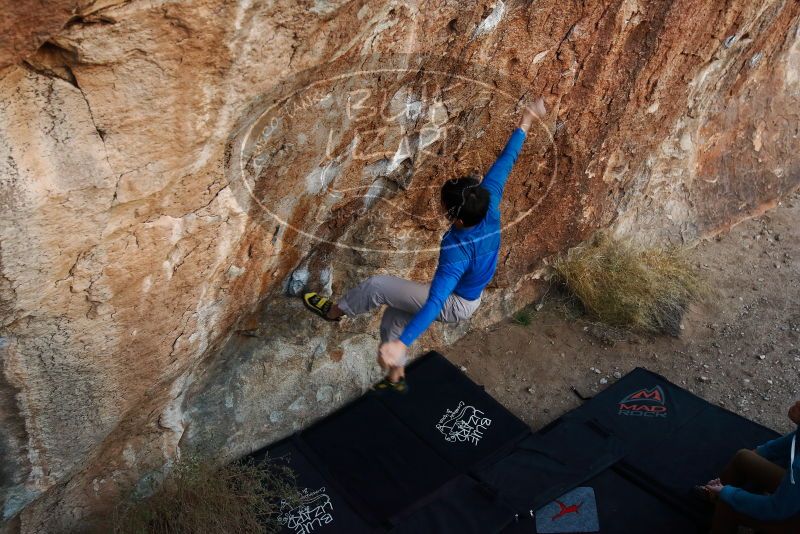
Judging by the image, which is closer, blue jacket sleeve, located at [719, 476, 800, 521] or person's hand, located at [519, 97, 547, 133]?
blue jacket sleeve, located at [719, 476, 800, 521]

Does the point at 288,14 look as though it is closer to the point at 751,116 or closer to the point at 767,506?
the point at 767,506

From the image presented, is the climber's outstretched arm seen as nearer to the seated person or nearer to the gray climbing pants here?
the gray climbing pants

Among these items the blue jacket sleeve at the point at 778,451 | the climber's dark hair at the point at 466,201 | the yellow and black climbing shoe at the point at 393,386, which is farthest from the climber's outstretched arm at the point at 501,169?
the blue jacket sleeve at the point at 778,451

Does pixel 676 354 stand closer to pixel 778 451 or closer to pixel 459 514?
pixel 778 451

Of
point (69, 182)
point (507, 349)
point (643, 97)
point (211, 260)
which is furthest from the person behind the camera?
point (507, 349)

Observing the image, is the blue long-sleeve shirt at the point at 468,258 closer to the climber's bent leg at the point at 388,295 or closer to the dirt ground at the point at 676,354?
the climber's bent leg at the point at 388,295

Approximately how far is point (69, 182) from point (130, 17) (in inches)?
19.2

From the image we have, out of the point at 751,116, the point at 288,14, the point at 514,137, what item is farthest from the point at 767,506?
the point at 751,116

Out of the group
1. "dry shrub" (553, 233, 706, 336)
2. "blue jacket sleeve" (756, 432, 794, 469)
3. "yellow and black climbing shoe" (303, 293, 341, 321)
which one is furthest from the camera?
"dry shrub" (553, 233, 706, 336)

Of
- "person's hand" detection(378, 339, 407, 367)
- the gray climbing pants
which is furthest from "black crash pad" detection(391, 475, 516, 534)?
"person's hand" detection(378, 339, 407, 367)

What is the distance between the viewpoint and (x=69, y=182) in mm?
1860

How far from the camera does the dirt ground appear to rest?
372cm

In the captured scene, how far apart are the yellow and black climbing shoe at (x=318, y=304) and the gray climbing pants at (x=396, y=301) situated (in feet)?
0.47

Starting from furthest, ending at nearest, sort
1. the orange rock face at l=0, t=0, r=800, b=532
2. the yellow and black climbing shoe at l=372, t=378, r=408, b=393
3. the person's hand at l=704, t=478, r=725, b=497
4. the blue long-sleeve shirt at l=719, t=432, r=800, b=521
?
1. the yellow and black climbing shoe at l=372, t=378, r=408, b=393
2. the person's hand at l=704, t=478, r=725, b=497
3. the blue long-sleeve shirt at l=719, t=432, r=800, b=521
4. the orange rock face at l=0, t=0, r=800, b=532
